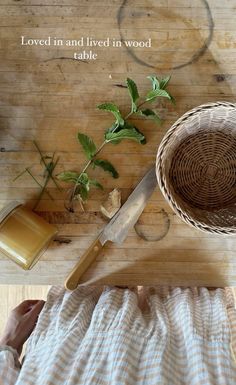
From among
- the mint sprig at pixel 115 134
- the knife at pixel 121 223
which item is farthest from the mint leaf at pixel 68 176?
the knife at pixel 121 223

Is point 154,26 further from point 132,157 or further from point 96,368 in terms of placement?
point 96,368

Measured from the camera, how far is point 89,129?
924mm

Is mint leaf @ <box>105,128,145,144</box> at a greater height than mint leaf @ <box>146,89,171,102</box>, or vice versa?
mint leaf @ <box>146,89,171,102</box>

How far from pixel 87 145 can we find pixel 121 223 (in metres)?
0.17

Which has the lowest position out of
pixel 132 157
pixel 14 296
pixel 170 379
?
pixel 14 296

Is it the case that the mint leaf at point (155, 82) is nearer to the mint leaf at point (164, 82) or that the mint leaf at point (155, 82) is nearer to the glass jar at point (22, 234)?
the mint leaf at point (164, 82)

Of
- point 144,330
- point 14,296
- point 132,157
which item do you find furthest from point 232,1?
point 14,296

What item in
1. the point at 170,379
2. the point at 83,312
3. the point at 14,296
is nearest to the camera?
the point at 170,379

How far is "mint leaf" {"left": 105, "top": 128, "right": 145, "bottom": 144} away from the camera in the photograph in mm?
853

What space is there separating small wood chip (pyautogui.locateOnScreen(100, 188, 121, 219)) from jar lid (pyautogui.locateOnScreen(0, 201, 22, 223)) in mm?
171

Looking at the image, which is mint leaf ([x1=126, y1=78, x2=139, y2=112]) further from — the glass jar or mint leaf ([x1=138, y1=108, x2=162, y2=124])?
the glass jar

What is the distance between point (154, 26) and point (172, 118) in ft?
0.63

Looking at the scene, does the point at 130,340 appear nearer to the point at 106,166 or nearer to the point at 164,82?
the point at 106,166

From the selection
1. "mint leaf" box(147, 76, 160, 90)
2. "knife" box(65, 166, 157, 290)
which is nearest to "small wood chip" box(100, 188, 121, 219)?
"knife" box(65, 166, 157, 290)
